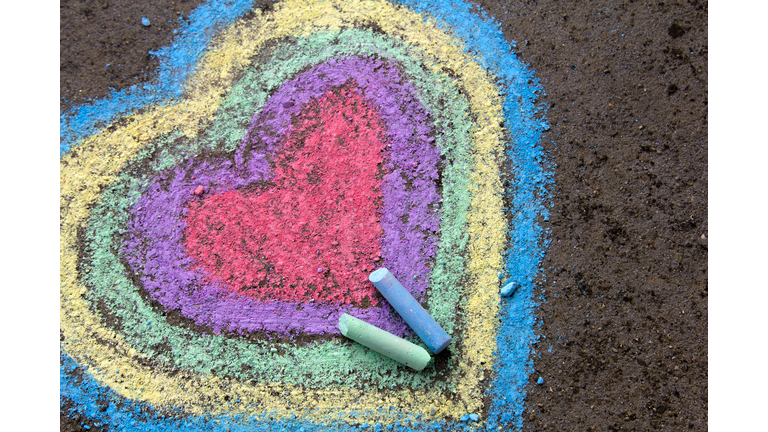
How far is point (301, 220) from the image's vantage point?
2.13 meters

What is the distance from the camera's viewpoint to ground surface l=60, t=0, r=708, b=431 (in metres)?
2.02

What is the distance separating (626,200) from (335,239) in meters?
1.59

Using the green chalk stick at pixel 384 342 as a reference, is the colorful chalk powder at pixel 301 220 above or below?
above

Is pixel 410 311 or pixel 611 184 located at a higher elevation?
pixel 410 311

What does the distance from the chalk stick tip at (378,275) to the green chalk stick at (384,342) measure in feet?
0.70

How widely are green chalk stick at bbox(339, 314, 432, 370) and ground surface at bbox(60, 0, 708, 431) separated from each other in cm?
64

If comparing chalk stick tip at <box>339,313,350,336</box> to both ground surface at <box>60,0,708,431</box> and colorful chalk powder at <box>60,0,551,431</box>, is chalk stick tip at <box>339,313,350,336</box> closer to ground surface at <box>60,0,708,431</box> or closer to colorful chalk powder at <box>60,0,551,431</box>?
colorful chalk powder at <box>60,0,551,431</box>

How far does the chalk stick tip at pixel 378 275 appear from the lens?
6.35ft

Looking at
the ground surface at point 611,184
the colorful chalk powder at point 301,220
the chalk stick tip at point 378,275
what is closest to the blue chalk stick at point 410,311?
the chalk stick tip at point 378,275

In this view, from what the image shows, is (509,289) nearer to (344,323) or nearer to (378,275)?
(378,275)

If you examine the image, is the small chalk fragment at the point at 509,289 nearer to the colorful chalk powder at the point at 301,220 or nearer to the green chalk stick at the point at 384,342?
the colorful chalk powder at the point at 301,220

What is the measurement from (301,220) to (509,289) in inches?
46.1

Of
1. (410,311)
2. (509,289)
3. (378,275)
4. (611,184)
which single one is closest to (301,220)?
(378,275)

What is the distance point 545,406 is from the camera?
6.61 ft
